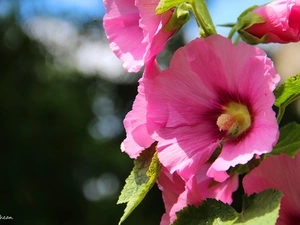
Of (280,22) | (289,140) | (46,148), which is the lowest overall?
(46,148)

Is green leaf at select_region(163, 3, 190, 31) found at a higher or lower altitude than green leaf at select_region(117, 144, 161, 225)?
higher

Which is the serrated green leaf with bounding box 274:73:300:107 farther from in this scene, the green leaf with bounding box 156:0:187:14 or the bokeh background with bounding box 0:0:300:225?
the bokeh background with bounding box 0:0:300:225

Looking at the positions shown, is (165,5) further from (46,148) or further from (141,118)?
(46,148)

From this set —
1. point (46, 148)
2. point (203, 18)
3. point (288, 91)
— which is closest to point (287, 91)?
point (288, 91)

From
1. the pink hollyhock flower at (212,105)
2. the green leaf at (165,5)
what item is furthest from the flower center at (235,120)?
the green leaf at (165,5)

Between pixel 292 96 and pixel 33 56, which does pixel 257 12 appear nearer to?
pixel 292 96

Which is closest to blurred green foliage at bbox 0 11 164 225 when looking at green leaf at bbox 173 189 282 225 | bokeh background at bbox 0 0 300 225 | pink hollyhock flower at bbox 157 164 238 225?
bokeh background at bbox 0 0 300 225
